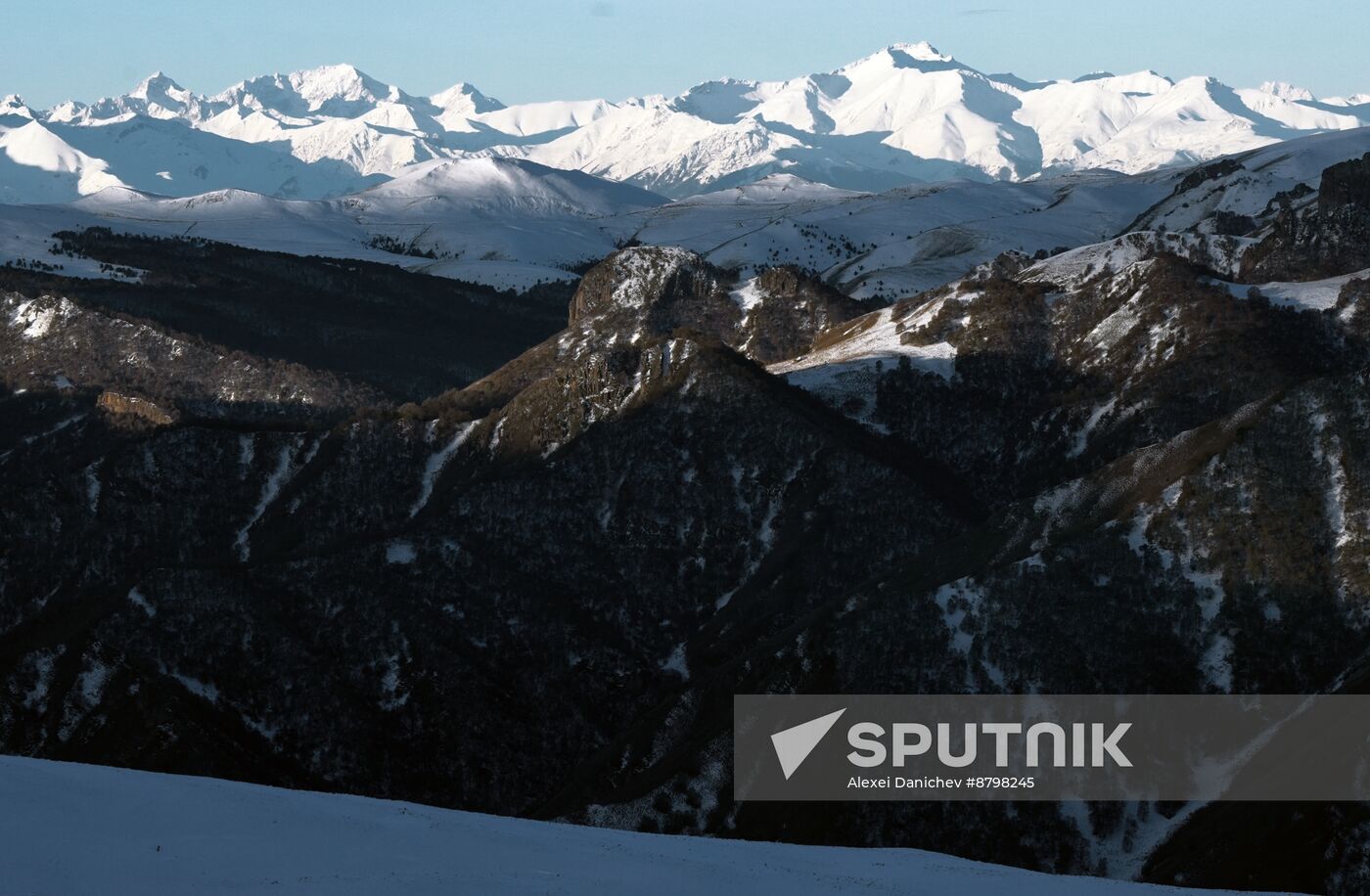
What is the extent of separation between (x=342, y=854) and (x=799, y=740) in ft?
219

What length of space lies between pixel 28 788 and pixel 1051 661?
262ft

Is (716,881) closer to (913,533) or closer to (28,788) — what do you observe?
(28,788)

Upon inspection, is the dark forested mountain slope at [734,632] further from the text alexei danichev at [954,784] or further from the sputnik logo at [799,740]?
the sputnik logo at [799,740]

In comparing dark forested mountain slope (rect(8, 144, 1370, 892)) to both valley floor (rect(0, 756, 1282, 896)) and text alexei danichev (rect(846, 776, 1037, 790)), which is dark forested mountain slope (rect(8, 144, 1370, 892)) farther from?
valley floor (rect(0, 756, 1282, 896))

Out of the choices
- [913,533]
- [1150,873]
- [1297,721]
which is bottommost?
[1150,873]

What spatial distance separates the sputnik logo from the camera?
139 meters

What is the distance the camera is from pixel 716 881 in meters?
80.4

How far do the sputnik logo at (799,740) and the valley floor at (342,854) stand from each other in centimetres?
4396

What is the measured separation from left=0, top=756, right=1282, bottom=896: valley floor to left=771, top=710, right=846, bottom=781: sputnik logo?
44.0m

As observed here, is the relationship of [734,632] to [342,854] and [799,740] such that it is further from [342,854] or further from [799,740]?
[342,854]

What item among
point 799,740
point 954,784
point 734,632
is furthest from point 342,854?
point 734,632

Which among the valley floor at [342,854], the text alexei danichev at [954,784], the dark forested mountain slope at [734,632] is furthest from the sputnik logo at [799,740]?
the valley floor at [342,854]

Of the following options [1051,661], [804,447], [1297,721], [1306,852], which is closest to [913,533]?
[804,447]

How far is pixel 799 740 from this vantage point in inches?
5541
